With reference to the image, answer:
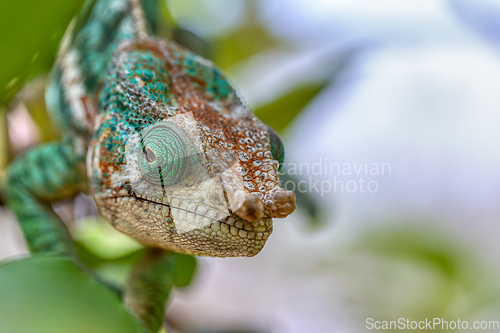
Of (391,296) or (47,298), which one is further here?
(391,296)

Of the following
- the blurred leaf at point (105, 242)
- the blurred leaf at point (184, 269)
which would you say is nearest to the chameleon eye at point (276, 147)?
the blurred leaf at point (184, 269)

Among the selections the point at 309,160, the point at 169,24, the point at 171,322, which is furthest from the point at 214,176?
the point at 169,24

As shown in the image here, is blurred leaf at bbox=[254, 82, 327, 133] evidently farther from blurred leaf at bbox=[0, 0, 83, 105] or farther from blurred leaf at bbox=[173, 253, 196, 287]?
blurred leaf at bbox=[0, 0, 83, 105]

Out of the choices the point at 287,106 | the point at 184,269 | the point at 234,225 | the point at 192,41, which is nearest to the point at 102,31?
the point at 192,41

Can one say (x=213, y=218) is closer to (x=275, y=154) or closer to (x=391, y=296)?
(x=275, y=154)

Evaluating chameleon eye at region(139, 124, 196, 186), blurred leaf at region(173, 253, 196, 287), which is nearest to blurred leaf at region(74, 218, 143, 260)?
blurred leaf at region(173, 253, 196, 287)

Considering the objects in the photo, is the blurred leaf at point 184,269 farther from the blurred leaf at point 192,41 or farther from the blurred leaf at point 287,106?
the blurred leaf at point 192,41

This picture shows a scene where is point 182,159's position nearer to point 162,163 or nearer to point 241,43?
point 162,163
